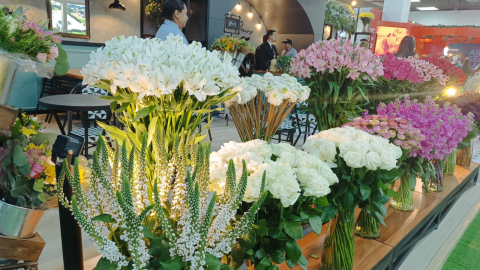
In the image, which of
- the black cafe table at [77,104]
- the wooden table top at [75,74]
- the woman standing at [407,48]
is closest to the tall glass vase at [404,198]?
the woman standing at [407,48]

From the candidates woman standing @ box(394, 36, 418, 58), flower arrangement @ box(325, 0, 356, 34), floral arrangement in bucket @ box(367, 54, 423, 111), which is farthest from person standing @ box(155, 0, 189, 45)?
flower arrangement @ box(325, 0, 356, 34)

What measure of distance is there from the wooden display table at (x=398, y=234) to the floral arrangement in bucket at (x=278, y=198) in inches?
14.6

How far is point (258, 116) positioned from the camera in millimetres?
1487

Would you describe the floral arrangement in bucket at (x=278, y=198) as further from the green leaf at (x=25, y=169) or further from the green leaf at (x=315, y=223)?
the green leaf at (x=25, y=169)

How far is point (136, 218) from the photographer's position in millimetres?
553

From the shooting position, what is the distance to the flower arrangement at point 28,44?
1.06m

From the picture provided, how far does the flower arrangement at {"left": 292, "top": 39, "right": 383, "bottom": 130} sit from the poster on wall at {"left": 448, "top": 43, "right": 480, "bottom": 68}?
1460cm

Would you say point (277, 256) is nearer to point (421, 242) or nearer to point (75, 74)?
point (421, 242)

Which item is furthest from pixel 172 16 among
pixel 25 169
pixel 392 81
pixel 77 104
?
pixel 25 169

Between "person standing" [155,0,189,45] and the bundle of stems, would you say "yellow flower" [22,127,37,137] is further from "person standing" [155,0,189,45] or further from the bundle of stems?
"person standing" [155,0,189,45]

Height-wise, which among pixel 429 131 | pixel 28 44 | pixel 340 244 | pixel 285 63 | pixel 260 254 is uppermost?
pixel 285 63

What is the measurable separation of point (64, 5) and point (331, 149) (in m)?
7.18

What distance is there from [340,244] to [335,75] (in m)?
1.08

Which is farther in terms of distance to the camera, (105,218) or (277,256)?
(277,256)
